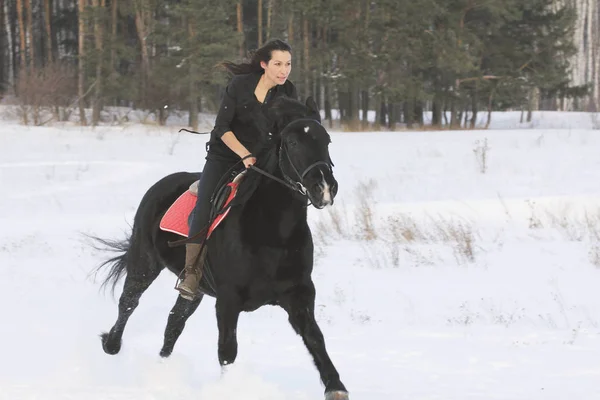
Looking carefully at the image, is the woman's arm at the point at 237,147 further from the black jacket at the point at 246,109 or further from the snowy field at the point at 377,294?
the snowy field at the point at 377,294

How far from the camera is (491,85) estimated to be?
3772 centimetres

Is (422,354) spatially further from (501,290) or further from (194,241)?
(501,290)

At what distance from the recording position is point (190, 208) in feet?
17.5

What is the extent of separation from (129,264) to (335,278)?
→ 3.82 metres

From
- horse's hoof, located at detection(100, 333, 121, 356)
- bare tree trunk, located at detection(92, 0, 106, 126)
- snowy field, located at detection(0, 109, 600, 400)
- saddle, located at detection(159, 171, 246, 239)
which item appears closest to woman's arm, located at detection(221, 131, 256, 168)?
saddle, located at detection(159, 171, 246, 239)

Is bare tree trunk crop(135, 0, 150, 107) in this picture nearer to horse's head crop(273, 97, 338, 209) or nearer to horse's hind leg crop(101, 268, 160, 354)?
horse's hind leg crop(101, 268, 160, 354)

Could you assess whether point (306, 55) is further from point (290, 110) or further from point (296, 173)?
point (296, 173)

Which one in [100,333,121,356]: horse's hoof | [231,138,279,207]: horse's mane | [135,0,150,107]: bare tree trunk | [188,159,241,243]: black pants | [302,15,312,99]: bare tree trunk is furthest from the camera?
[302,15,312,99]: bare tree trunk

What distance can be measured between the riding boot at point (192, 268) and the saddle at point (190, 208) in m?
0.14

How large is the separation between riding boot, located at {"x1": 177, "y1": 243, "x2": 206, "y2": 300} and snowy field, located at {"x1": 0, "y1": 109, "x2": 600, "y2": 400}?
2.08ft

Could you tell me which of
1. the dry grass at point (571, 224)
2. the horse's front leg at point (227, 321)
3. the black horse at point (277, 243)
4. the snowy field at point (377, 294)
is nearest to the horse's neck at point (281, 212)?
the black horse at point (277, 243)

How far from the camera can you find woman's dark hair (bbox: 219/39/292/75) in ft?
15.1

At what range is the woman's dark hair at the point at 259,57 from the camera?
15.1 feet

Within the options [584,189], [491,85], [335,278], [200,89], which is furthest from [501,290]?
[491,85]
